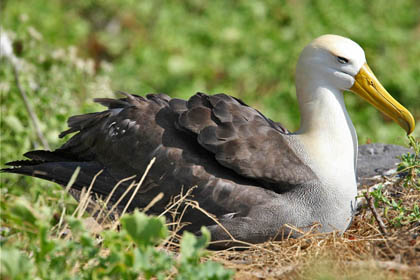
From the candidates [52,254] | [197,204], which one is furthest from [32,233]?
[197,204]

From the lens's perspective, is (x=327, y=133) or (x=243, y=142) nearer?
(x=243, y=142)

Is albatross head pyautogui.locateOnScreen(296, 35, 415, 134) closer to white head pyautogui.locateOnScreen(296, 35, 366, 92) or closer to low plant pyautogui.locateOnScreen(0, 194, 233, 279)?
white head pyautogui.locateOnScreen(296, 35, 366, 92)

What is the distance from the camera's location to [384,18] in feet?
34.0

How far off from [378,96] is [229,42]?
5.89m

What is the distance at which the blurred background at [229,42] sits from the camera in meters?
9.01

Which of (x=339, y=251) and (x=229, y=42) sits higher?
(x=229, y=42)

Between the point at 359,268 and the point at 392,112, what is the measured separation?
1565mm

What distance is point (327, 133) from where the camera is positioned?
14.5ft

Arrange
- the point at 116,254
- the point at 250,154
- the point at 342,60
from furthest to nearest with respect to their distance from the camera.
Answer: the point at 342,60 < the point at 250,154 < the point at 116,254

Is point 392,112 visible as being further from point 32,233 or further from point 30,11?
point 30,11

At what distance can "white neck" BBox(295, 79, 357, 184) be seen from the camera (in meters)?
4.33

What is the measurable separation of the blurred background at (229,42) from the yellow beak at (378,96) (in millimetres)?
3340

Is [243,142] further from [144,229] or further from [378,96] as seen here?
[144,229]

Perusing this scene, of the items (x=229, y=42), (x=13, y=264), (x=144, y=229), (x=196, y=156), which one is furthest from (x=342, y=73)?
(x=229, y=42)
